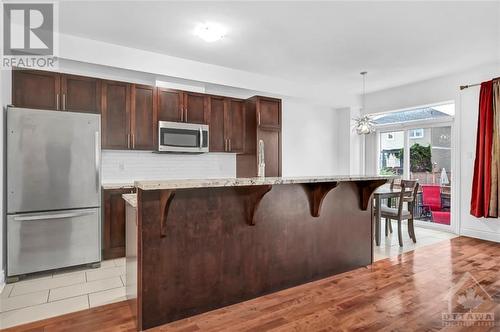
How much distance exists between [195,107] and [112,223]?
6.76 ft

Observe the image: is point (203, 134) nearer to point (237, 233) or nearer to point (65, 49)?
point (65, 49)

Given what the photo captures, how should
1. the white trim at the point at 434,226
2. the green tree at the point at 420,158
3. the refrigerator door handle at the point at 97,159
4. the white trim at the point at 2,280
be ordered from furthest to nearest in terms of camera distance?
the green tree at the point at 420,158, the white trim at the point at 434,226, the refrigerator door handle at the point at 97,159, the white trim at the point at 2,280

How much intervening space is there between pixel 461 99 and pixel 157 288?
544 cm

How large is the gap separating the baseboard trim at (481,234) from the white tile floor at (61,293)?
2164mm

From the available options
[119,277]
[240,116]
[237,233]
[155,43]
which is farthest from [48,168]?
[240,116]

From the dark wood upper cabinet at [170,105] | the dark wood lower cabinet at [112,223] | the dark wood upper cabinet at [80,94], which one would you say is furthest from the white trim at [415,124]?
the dark wood upper cabinet at [80,94]

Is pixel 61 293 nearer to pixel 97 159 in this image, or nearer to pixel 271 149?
pixel 97 159

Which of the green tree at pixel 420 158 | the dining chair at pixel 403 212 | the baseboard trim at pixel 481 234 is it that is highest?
the green tree at pixel 420 158

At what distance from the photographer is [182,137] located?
4285 mm

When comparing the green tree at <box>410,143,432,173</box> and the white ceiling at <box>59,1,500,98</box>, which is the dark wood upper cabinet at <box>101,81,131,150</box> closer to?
the white ceiling at <box>59,1,500,98</box>

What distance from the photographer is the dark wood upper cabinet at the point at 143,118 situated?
13.1 ft

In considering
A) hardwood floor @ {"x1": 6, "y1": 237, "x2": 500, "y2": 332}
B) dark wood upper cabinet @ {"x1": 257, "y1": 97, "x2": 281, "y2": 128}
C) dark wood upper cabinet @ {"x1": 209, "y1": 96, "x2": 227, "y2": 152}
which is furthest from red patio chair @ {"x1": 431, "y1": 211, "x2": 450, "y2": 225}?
dark wood upper cabinet @ {"x1": 209, "y1": 96, "x2": 227, "y2": 152}

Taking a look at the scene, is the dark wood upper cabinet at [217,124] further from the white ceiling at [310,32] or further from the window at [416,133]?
the window at [416,133]

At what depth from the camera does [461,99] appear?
4.84 metres
